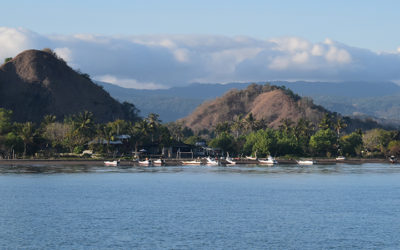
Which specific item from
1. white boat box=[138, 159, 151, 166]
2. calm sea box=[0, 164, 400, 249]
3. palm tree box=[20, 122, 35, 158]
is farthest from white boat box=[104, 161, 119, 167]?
calm sea box=[0, 164, 400, 249]

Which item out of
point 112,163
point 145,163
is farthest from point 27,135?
point 145,163

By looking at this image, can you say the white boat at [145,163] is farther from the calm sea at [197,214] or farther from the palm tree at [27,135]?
the calm sea at [197,214]

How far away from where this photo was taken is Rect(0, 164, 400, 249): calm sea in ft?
196

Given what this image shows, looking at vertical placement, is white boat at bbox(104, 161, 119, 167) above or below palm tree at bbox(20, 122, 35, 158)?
below

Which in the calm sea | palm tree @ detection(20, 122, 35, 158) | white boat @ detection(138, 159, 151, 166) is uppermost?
palm tree @ detection(20, 122, 35, 158)

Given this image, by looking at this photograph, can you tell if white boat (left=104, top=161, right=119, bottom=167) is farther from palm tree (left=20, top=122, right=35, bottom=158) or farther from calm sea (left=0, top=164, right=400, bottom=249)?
calm sea (left=0, top=164, right=400, bottom=249)

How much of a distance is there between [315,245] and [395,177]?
92284mm

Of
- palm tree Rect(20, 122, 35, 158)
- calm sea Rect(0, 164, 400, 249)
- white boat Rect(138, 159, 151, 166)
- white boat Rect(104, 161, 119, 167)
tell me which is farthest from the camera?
palm tree Rect(20, 122, 35, 158)

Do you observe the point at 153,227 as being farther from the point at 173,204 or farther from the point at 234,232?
the point at 173,204

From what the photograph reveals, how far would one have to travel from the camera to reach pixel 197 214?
77.2 meters

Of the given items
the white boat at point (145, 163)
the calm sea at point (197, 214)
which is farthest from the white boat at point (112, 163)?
the calm sea at point (197, 214)

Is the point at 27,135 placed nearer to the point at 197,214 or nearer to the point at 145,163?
the point at 145,163

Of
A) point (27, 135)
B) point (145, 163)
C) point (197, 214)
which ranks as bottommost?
point (197, 214)

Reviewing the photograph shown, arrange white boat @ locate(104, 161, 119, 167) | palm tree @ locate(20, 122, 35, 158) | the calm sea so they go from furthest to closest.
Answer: palm tree @ locate(20, 122, 35, 158) < white boat @ locate(104, 161, 119, 167) < the calm sea
